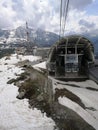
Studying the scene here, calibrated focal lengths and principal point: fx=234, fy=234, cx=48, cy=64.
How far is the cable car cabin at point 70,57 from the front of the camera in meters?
38.9

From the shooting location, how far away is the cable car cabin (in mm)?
38906

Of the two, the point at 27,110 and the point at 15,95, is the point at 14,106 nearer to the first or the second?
the point at 27,110

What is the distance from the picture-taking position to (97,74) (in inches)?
1292

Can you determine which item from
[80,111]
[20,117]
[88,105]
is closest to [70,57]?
[88,105]

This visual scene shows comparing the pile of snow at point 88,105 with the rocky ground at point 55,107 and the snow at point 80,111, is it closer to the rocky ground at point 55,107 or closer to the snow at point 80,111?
the snow at point 80,111

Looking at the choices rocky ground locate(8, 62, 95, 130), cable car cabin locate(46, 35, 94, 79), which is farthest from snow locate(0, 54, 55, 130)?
cable car cabin locate(46, 35, 94, 79)

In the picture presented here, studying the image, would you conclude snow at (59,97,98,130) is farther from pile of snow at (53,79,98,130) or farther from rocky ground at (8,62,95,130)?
rocky ground at (8,62,95,130)

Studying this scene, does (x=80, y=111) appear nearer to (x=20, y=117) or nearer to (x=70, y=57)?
(x=20, y=117)

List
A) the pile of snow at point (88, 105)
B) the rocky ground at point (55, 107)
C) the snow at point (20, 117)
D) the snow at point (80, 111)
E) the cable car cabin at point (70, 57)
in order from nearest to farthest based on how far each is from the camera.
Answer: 1. the snow at point (20, 117)
2. the rocky ground at point (55, 107)
3. the snow at point (80, 111)
4. the pile of snow at point (88, 105)
5. the cable car cabin at point (70, 57)

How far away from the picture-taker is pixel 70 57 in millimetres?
39688

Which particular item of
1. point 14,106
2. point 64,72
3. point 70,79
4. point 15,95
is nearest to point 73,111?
point 14,106

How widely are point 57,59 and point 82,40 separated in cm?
560

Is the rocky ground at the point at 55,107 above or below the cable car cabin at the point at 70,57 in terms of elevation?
below

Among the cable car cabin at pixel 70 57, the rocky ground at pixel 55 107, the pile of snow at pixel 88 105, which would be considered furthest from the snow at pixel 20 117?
the cable car cabin at pixel 70 57
